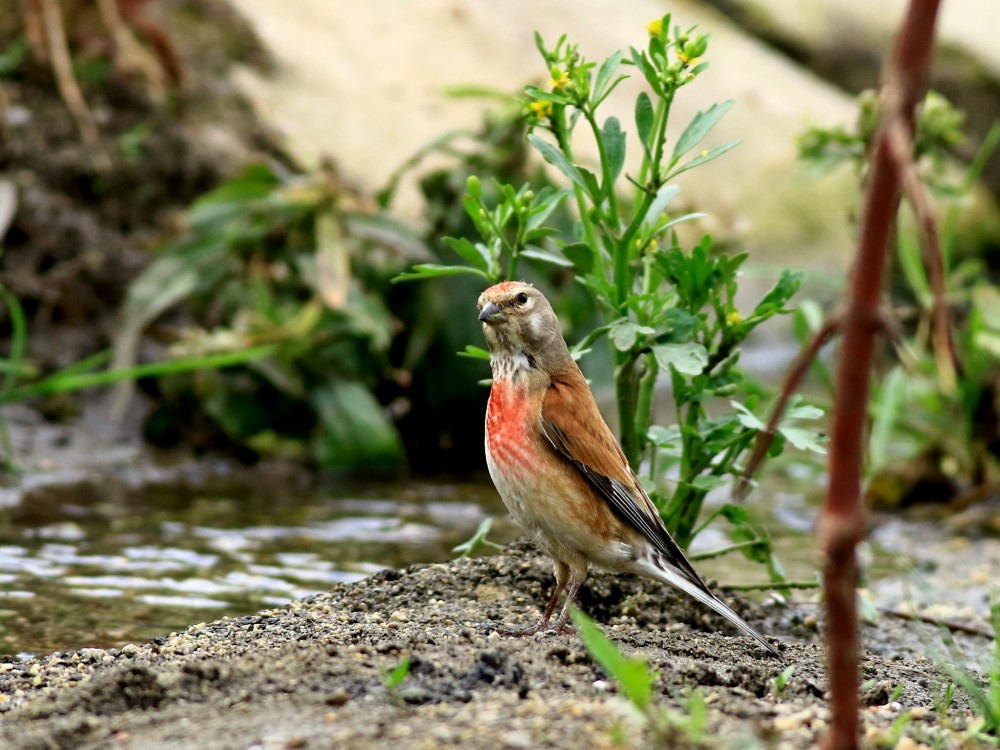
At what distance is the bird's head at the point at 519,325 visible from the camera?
410 cm

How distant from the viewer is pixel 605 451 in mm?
3930

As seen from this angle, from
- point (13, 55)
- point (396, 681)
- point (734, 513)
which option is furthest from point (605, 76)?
point (13, 55)

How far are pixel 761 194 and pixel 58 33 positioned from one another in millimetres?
5803

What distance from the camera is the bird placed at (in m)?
3.85

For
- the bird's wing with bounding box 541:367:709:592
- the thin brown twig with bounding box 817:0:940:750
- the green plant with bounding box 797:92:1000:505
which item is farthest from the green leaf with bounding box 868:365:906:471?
the thin brown twig with bounding box 817:0:940:750

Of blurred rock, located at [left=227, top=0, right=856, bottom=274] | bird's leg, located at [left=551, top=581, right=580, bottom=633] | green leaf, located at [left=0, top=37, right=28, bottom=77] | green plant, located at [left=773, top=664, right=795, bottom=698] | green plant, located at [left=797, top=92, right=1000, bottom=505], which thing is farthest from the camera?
blurred rock, located at [left=227, top=0, right=856, bottom=274]

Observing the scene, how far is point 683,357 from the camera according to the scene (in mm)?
3654

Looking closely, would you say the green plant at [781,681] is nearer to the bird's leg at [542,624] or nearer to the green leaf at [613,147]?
the bird's leg at [542,624]

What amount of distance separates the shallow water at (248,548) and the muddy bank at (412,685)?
0.74 metres

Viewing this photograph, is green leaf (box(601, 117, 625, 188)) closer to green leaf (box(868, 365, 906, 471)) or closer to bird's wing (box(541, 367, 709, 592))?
bird's wing (box(541, 367, 709, 592))

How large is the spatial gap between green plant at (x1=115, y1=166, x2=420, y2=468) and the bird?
278 centimetres

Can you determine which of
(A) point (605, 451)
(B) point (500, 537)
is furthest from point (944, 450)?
(A) point (605, 451)

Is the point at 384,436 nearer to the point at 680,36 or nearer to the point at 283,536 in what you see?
the point at 283,536

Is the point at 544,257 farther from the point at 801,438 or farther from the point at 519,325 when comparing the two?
the point at 801,438
